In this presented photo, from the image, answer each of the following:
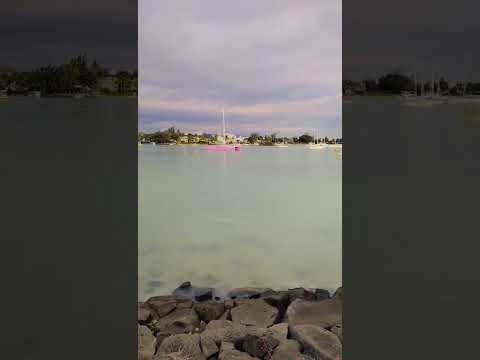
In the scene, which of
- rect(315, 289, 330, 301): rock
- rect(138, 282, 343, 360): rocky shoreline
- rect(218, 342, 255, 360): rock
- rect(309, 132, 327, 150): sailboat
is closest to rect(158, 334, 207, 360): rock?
rect(138, 282, 343, 360): rocky shoreline

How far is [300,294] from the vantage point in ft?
11.5

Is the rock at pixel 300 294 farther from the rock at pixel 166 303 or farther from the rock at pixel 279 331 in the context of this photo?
the rock at pixel 166 303

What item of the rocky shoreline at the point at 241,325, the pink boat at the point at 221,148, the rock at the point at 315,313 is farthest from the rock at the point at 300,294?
the pink boat at the point at 221,148

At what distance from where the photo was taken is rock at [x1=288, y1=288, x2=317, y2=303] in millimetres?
3453

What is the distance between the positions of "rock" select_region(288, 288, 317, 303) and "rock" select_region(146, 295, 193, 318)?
84 cm

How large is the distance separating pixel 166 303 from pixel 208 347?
74cm

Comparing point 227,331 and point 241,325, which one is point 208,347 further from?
point 241,325

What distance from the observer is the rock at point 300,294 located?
11.3 feet
